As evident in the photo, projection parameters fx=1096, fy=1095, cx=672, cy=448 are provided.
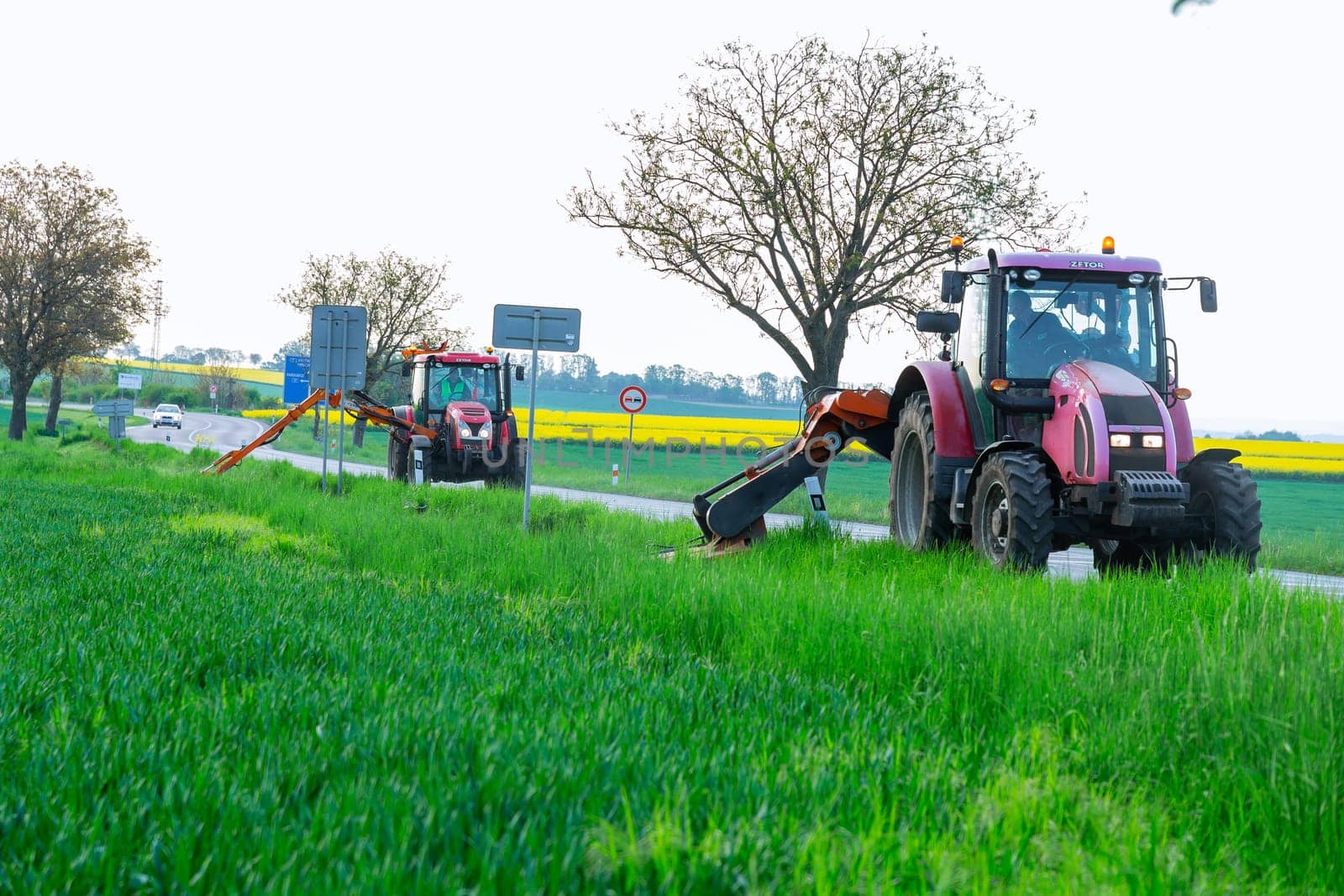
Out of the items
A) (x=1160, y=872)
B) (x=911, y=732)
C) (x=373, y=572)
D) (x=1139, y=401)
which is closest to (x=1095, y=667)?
(x=911, y=732)

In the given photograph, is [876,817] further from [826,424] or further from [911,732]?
[826,424]

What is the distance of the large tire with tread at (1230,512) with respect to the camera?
7.99m

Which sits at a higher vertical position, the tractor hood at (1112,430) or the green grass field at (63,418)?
the tractor hood at (1112,430)

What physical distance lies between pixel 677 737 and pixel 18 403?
49791 mm

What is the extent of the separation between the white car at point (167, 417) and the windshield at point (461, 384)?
55700mm

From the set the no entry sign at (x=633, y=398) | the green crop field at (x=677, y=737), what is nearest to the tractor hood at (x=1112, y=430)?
the green crop field at (x=677, y=737)

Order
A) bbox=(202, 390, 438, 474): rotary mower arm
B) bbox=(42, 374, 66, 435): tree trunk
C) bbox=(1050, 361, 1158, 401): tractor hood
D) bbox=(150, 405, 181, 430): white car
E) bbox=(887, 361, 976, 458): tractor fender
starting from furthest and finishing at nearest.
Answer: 1. bbox=(150, 405, 181, 430): white car
2. bbox=(42, 374, 66, 435): tree trunk
3. bbox=(202, 390, 438, 474): rotary mower arm
4. bbox=(887, 361, 976, 458): tractor fender
5. bbox=(1050, 361, 1158, 401): tractor hood

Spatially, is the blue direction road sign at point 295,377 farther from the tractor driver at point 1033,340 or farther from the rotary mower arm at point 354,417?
the tractor driver at point 1033,340

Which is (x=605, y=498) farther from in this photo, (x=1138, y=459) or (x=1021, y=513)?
(x=1138, y=459)

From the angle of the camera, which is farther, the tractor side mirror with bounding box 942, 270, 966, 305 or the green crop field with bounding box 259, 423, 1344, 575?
the green crop field with bounding box 259, 423, 1344, 575

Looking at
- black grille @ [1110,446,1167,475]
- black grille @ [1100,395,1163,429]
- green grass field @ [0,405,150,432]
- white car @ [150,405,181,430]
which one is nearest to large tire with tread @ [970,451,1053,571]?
black grille @ [1110,446,1167,475]

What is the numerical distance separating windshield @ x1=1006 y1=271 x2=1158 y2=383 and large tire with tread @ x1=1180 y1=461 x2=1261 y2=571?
52.3 inches

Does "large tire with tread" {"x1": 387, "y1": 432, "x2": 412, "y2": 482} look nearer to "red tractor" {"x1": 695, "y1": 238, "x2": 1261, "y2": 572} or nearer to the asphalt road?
the asphalt road

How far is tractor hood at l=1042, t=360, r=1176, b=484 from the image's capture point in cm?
805
